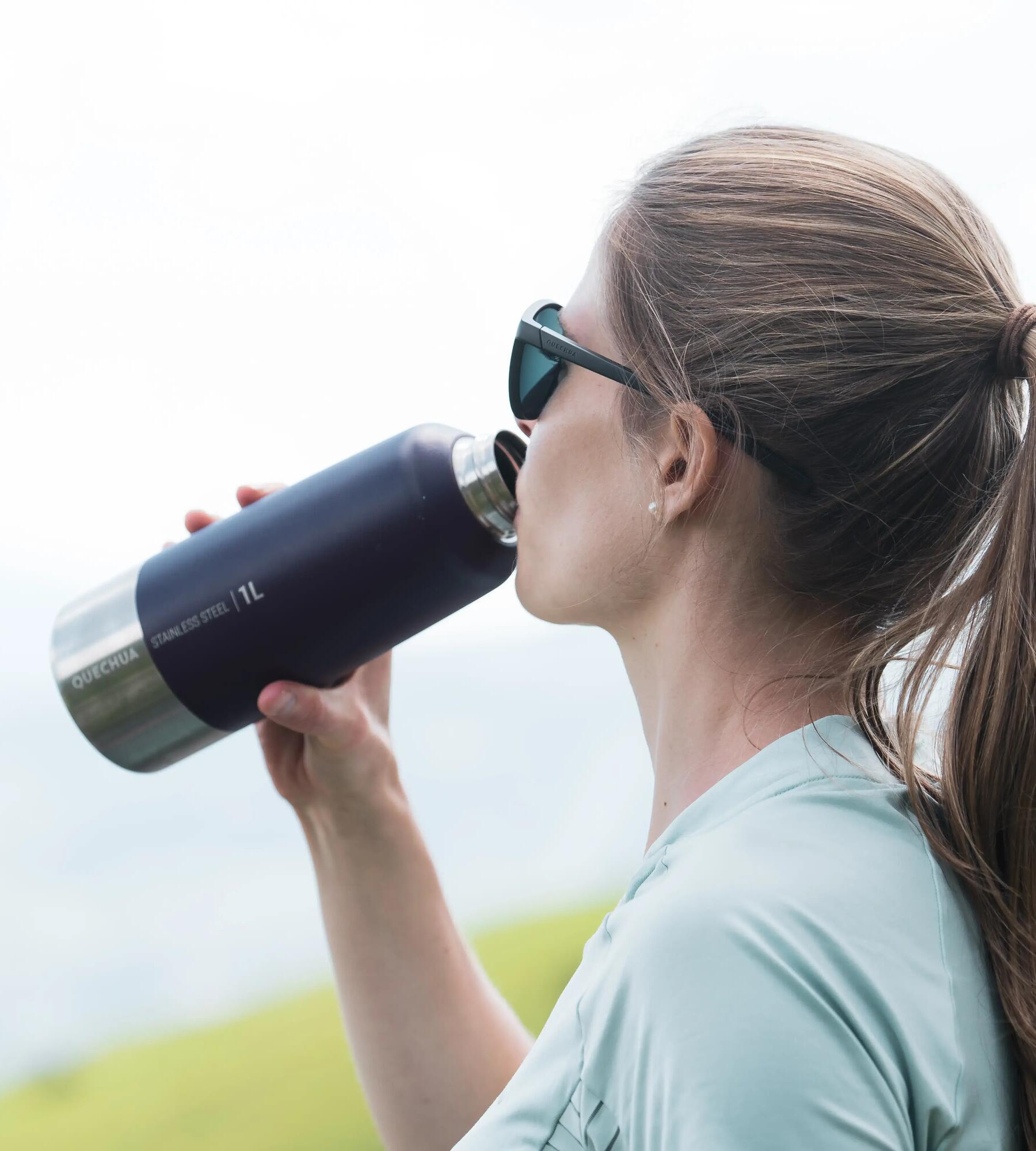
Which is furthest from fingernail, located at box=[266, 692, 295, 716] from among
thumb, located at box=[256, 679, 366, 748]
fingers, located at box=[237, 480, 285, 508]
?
fingers, located at box=[237, 480, 285, 508]

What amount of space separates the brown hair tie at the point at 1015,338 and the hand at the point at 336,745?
58 cm

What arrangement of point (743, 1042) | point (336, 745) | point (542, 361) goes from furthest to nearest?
point (336, 745)
point (542, 361)
point (743, 1042)

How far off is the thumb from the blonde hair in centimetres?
36

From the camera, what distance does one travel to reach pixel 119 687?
3.05 ft

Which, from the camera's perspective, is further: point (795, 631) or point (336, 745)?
point (336, 745)

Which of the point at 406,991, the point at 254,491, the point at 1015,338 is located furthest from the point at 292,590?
the point at 1015,338

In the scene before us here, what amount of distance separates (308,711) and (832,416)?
49 cm

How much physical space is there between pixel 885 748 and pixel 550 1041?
287mm

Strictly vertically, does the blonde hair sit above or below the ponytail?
above

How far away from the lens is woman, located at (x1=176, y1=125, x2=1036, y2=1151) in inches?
20.9

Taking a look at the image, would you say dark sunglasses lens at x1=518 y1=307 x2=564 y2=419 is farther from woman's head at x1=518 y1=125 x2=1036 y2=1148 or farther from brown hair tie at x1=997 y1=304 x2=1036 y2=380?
brown hair tie at x1=997 y1=304 x2=1036 y2=380

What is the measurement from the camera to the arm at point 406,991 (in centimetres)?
106

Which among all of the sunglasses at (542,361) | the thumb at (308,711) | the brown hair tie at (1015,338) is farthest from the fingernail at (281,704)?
the brown hair tie at (1015,338)

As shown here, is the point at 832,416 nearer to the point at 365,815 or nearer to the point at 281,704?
the point at 281,704
